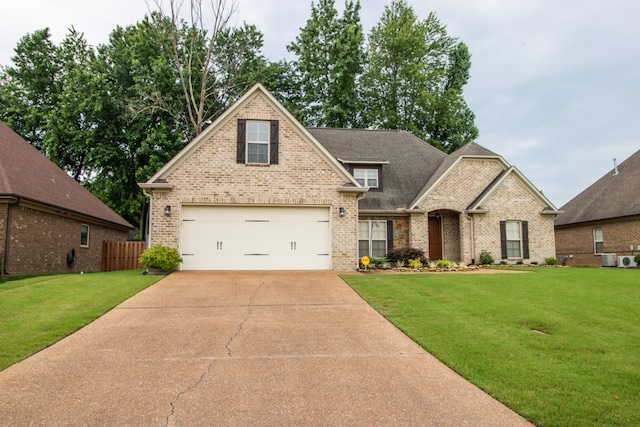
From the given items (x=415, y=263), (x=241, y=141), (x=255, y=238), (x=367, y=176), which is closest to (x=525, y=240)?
A: (x=415, y=263)

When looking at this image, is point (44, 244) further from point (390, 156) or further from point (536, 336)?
point (536, 336)

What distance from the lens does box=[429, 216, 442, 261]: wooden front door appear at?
1895 centimetres

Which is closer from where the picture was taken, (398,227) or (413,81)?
(398,227)

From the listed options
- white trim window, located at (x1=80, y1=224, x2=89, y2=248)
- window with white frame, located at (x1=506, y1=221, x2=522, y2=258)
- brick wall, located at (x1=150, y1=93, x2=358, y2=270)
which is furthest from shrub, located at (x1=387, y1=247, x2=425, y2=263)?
white trim window, located at (x1=80, y1=224, x2=89, y2=248)

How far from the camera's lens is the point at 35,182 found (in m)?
16.6

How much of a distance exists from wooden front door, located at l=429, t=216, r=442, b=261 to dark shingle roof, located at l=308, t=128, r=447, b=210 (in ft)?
4.88

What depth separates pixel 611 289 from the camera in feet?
35.0

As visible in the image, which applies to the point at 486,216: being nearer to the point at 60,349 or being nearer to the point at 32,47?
the point at 60,349

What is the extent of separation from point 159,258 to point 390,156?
40.9ft

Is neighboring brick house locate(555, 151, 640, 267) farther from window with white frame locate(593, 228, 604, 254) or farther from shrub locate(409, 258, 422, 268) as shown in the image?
shrub locate(409, 258, 422, 268)

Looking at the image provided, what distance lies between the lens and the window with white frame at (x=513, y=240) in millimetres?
18438

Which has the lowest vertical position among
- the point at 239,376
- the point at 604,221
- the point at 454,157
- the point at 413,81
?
the point at 239,376

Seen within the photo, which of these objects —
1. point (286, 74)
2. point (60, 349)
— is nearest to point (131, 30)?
point (286, 74)

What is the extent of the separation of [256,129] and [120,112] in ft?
57.6
